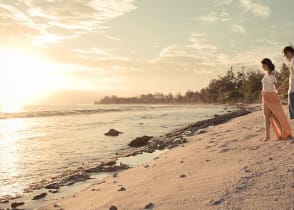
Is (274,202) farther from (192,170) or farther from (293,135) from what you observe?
(293,135)

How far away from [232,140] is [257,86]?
302 ft

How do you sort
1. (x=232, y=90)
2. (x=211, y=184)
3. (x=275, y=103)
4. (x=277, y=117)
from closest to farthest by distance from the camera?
1. (x=211, y=184)
2. (x=277, y=117)
3. (x=275, y=103)
4. (x=232, y=90)

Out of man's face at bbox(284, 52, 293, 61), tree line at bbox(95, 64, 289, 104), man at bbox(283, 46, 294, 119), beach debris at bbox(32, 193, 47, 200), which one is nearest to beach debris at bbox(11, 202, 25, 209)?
beach debris at bbox(32, 193, 47, 200)

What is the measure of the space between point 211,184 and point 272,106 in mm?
4680

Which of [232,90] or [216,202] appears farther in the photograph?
[232,90]

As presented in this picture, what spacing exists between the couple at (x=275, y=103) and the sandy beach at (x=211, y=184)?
26.0 inches

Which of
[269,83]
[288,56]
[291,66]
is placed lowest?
[269,83]

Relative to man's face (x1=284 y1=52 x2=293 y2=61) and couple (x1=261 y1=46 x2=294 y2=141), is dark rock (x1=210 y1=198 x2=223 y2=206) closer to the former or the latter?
couple (x1=261 y1=46 x2=294 y2=141)

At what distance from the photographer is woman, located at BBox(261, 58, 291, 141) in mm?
10539

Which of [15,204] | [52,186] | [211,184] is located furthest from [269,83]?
[15,204]

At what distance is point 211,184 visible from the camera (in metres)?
7.02

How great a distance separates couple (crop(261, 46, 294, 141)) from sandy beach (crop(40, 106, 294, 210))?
662 mm

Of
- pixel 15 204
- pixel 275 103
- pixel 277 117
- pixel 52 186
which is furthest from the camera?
pixel 52 186

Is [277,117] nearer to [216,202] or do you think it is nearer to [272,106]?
[272,106]
